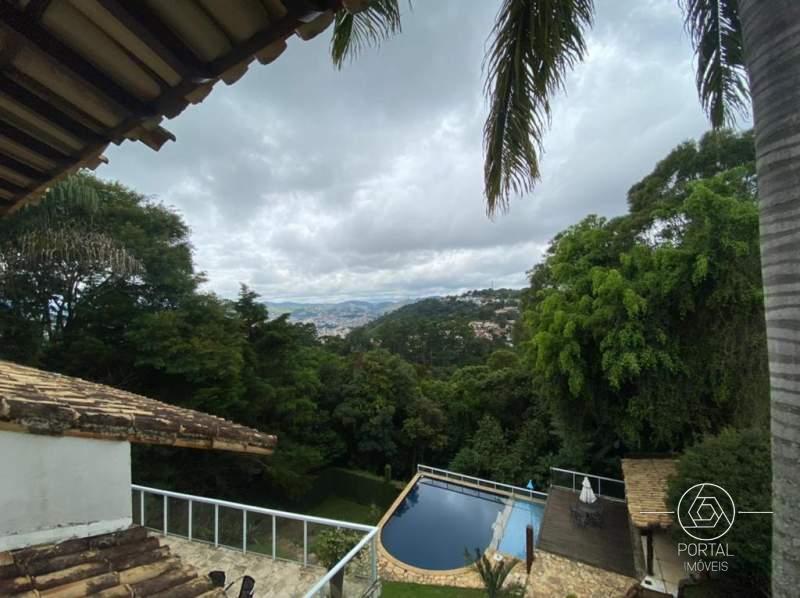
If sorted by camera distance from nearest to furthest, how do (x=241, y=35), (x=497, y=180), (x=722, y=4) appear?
(x=241, y=35) < (x=722, y=4) < (x=497, y=180)

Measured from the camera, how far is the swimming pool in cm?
1060

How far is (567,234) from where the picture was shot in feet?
39.0

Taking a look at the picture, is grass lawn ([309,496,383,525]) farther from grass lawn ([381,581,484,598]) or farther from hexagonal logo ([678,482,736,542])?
hexagonal logo ([678,482,736,542])

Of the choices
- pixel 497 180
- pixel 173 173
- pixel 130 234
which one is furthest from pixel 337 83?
pixel 130 234

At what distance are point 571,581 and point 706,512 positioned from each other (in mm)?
3194

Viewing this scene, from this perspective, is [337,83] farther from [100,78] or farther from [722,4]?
[100,78]

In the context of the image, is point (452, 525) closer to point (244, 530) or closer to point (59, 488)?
point (244, 530)

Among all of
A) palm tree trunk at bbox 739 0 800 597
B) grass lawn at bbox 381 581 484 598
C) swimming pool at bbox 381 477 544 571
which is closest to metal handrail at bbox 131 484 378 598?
palm tree trunk at bbox 739 0 800 597

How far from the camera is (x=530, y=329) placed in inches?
500

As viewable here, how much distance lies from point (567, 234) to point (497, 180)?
31.4ft

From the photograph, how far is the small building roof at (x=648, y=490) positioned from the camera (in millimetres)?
8133

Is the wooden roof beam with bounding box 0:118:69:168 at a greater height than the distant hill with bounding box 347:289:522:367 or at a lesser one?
greater

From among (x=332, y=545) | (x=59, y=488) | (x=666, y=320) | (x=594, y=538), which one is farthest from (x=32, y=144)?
(x=594, y=538)

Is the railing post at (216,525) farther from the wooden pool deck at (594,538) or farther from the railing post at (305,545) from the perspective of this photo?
the wooden pool deck at (594,538)
